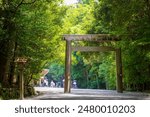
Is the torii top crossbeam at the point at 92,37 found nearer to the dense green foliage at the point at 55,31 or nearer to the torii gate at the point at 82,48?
the torii gate at the point at 82,48

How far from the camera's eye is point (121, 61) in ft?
104

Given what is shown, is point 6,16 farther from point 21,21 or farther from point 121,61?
point 121,61

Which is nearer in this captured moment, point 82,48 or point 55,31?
point 55,31

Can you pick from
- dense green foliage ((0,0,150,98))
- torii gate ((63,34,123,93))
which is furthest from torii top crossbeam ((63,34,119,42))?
dense green foliage ((0,0,150,98))

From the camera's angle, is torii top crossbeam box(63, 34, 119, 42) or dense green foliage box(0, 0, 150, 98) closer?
dense green foliage box(0, 0, 150, 98)

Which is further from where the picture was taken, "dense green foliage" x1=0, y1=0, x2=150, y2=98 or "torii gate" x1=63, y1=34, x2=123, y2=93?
"torii gate" x1=63, y1=34, x2=123, y2=93

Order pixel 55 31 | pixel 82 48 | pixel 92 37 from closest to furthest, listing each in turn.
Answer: pixel 55 31 → pixel 92 37 → pixel 82 48

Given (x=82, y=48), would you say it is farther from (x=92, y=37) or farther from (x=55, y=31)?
(x=55, y=31)

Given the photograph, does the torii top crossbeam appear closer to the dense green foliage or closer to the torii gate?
the torii gate

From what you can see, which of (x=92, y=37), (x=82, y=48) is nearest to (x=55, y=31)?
(x=92, y=37)

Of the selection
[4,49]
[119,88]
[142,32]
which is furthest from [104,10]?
[4,49]

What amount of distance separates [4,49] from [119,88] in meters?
12.5

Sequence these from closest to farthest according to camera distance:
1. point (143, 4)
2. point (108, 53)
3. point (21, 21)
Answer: point (21, 21) < point (143, 4) < point (108, 53)

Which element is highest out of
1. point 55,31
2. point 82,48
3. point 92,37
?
point 55,31
